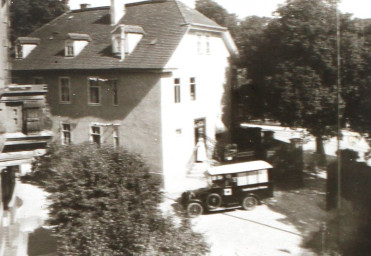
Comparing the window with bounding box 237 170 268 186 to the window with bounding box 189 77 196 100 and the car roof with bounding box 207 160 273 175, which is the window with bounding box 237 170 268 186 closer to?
the car roof with bounding box 207 160 273 175

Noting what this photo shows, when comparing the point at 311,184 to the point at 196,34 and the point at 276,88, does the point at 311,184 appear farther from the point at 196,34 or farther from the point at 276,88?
the point at 196,34

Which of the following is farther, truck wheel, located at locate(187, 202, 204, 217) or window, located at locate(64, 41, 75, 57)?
window, located at locate(64, 41, 75, 57)

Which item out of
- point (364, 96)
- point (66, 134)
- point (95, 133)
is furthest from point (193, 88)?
point (364, 96)

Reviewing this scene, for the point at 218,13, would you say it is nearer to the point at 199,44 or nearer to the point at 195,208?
the point at 199,44

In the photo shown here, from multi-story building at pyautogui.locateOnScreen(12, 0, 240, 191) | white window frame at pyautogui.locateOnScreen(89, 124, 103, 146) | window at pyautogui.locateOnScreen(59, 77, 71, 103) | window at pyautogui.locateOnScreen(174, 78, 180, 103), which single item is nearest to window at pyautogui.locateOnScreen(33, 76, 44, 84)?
multi-story building at pyautogui.locateOnScreen(12, 0, 240, 191)

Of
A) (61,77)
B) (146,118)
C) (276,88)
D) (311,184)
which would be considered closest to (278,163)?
(311,184)

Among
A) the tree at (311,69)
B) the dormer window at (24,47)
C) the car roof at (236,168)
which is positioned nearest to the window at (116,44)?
the tree at (311,69)

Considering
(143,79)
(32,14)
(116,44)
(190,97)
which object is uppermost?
(32,14)
